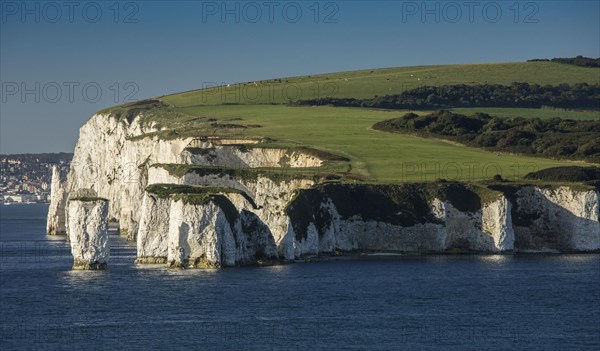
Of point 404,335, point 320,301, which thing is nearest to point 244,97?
point 320,301

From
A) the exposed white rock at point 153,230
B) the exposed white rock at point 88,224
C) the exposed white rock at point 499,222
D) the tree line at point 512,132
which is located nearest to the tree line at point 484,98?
the tree line at point 512,132

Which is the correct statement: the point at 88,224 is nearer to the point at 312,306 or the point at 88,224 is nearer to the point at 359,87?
the point at 312,306

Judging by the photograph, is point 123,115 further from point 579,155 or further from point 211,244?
point 211,244

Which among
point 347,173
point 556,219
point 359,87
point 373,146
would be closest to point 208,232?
point 347,173

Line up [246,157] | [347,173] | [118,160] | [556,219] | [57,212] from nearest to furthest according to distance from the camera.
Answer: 1. [556,219]
2. [347,173]
3. [246,157]
4. [57,212]
5. [118,160]

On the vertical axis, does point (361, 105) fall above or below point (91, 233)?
above

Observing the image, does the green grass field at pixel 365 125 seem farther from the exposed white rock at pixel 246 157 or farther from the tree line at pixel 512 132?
the exposed white rock at pixel 246 157
